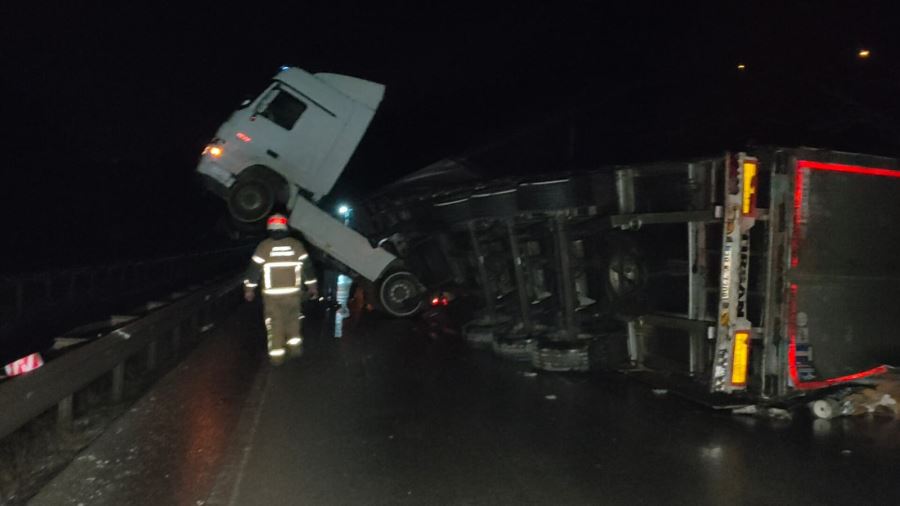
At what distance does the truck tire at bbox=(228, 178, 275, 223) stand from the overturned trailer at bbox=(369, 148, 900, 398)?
5.30 metres

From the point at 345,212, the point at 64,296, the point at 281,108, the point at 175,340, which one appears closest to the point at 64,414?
the point at 175,340

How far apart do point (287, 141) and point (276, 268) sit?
4832mm

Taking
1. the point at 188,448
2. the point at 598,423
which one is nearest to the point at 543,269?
Result: the point at 598,423

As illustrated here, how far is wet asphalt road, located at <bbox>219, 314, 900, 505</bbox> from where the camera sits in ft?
15.9

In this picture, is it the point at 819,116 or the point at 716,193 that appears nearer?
the point at 716,193

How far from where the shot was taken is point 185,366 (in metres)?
9.48

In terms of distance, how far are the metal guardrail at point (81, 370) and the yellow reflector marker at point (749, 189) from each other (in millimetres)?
5764

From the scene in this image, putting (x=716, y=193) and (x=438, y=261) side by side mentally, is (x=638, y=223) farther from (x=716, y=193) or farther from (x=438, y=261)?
(x=438, y=261)

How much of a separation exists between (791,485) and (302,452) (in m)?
3.49

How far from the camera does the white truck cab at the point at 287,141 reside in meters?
12.8

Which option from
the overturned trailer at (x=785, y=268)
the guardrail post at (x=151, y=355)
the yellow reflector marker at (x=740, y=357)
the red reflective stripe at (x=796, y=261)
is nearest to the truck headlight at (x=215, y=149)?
the guardrail post at (x=151, y=355)

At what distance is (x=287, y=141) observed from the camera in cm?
1299

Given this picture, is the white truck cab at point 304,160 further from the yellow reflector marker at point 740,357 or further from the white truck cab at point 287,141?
the yellow reflector marker at point 740,357

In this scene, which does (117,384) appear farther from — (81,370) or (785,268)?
(785,268)
